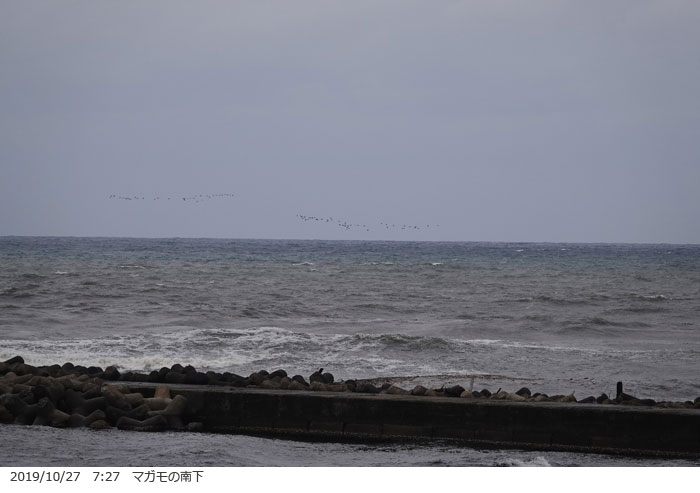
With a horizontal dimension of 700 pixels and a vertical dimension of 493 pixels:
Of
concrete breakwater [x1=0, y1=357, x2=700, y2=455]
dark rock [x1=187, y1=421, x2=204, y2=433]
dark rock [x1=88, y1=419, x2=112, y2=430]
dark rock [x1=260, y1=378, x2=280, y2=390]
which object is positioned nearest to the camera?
concrete breakwater [x1=0, y1=357, x2=700, y2=455]

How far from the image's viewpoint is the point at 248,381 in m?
11.9

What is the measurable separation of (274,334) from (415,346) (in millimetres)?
3238

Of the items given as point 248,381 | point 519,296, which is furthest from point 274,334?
point 519,296

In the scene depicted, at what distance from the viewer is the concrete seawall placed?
9.36 m

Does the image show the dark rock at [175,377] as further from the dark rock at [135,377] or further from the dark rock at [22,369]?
the dark rock at [22,369]

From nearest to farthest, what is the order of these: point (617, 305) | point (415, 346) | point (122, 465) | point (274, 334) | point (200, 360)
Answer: point (122, 465) → point (200, 360) → point (415, 346) → point (274, 334) → point (617, 305)

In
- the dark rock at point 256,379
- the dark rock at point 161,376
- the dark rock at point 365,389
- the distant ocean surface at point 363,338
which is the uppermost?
the dark rock at point 365,389

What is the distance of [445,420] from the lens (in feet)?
32.6

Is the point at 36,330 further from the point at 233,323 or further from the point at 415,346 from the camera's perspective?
the point at 415,346

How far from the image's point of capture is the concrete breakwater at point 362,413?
9.46 m

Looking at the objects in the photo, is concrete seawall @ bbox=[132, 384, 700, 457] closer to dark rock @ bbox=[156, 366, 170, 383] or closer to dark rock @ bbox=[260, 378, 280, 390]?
dark rock @ bbox=[260, 378, 280, 390]

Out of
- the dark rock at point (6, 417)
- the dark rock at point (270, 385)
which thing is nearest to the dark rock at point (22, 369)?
the dark rock at point (6, 417)

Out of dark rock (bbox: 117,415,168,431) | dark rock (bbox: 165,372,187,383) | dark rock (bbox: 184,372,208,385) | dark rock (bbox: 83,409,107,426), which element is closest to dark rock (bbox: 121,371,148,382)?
dark rock (bbox: 165,372,187,383)

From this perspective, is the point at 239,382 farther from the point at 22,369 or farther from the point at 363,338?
the point at 363,338
